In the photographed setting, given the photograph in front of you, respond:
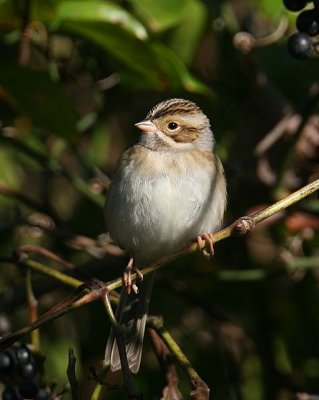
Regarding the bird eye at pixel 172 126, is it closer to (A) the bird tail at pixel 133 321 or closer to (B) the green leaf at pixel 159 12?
(B) the green leaf at pixel 159 12

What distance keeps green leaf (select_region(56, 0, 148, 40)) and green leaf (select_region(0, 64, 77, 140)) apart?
287 mm

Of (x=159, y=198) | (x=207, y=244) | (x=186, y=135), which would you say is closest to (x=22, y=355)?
(x=207, y=244)

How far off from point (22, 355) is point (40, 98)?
1.25 meters

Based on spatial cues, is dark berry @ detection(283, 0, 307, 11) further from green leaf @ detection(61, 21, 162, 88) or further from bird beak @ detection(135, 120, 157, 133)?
bird beak @ detection(135, 120, 157, 133)

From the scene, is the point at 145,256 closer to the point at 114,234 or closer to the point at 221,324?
the point at 114,234

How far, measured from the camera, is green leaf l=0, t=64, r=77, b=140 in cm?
379

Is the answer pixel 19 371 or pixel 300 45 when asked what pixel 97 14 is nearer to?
pixel 300 45

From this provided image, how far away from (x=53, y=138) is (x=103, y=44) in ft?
4.15

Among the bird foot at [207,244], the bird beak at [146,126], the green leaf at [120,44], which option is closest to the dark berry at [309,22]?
the green leaf at [120,44]

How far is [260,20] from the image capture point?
491 cm

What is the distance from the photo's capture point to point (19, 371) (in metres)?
3.12

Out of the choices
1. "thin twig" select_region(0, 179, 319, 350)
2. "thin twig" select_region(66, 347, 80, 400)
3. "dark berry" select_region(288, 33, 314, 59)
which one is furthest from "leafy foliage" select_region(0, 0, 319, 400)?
"thin twig" select_region(66, 347, 80, 400)

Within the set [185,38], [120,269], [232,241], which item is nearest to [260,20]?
[185,38]

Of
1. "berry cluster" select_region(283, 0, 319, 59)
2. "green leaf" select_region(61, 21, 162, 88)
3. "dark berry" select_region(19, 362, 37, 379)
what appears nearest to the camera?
"dark berry" select_region(19, 362, 37, 379)
